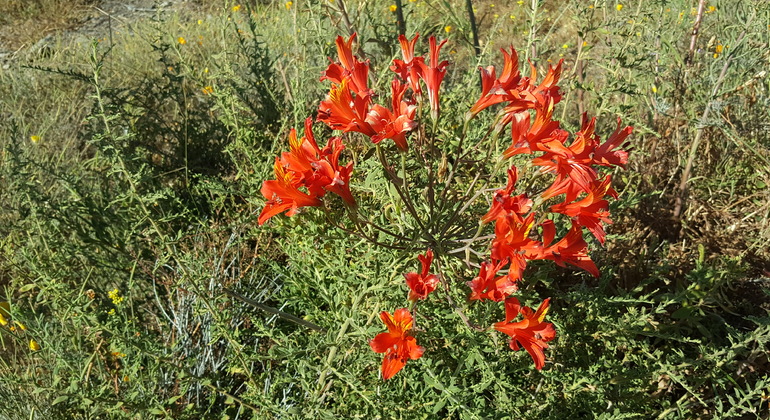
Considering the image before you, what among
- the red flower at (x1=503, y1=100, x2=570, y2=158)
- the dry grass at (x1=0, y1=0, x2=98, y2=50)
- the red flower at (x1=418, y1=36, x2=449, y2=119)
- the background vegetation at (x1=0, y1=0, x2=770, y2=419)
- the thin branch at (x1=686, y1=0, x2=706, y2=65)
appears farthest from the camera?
the dry grass at (x1=0, y1=0, x2=98, y2=50)

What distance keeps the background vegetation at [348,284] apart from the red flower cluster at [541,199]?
0.25 m

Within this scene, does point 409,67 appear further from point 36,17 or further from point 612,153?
point 36,17

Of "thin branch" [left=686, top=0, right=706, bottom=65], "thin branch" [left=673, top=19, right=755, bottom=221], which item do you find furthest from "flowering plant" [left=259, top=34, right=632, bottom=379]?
"thin branch" [left=686, top=0, right=706, bottom=65]

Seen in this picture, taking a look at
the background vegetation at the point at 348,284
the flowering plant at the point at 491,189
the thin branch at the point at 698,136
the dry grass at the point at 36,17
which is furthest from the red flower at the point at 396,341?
the dry grass at the point at 36,17

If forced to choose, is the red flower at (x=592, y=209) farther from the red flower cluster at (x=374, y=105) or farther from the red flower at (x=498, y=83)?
the red flower cluster at (x=374, y=105)

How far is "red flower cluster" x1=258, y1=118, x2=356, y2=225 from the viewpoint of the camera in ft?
4.26

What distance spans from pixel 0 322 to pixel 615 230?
2616mm

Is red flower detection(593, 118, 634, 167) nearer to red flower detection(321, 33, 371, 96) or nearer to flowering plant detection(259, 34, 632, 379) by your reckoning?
flowering plant detection(259, 34, 632, 379)

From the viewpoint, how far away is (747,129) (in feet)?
8.91

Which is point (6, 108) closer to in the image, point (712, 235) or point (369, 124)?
point (369, 124)

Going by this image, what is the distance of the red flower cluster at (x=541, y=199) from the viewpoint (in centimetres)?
121

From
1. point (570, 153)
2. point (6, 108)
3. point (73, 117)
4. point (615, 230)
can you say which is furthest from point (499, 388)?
point (6, 108)

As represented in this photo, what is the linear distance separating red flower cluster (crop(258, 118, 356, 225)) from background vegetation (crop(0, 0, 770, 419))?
278 millimetres

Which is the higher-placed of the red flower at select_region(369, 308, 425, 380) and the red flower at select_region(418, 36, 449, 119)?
the red flower at select_region(418, 36, 449, 119)
